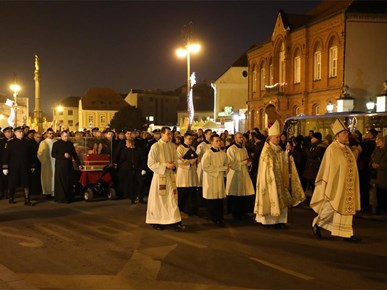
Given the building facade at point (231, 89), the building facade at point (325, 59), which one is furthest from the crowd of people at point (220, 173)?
the building facade at point (231, 89)

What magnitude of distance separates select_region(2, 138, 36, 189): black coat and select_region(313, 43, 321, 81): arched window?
2688 cm

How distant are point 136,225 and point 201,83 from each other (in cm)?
8084

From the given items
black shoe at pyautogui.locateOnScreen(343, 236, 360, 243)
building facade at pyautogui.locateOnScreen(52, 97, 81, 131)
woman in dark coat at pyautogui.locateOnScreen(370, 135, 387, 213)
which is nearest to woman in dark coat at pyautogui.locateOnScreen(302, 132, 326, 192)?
woman in dark coat at pyautogui.locateOnScreen(370, 135, 387, 213)

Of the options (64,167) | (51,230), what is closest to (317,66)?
(64,167)

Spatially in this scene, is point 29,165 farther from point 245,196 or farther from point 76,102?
point 76,102

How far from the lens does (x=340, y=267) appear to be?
7.57 meters

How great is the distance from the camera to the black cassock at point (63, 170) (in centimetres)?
1447

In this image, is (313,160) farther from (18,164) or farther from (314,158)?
(18,164)

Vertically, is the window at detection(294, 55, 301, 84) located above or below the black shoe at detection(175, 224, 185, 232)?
above

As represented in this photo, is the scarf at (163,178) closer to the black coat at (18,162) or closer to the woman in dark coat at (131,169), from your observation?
the woman in dark coat at (131,169)

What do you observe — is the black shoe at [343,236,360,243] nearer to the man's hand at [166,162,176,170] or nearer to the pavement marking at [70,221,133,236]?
the man's hand at [166,162,176,170]

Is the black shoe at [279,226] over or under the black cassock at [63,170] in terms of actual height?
under

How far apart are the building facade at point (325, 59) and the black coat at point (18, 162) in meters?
18.8

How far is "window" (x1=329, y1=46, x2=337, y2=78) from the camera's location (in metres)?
34.6
